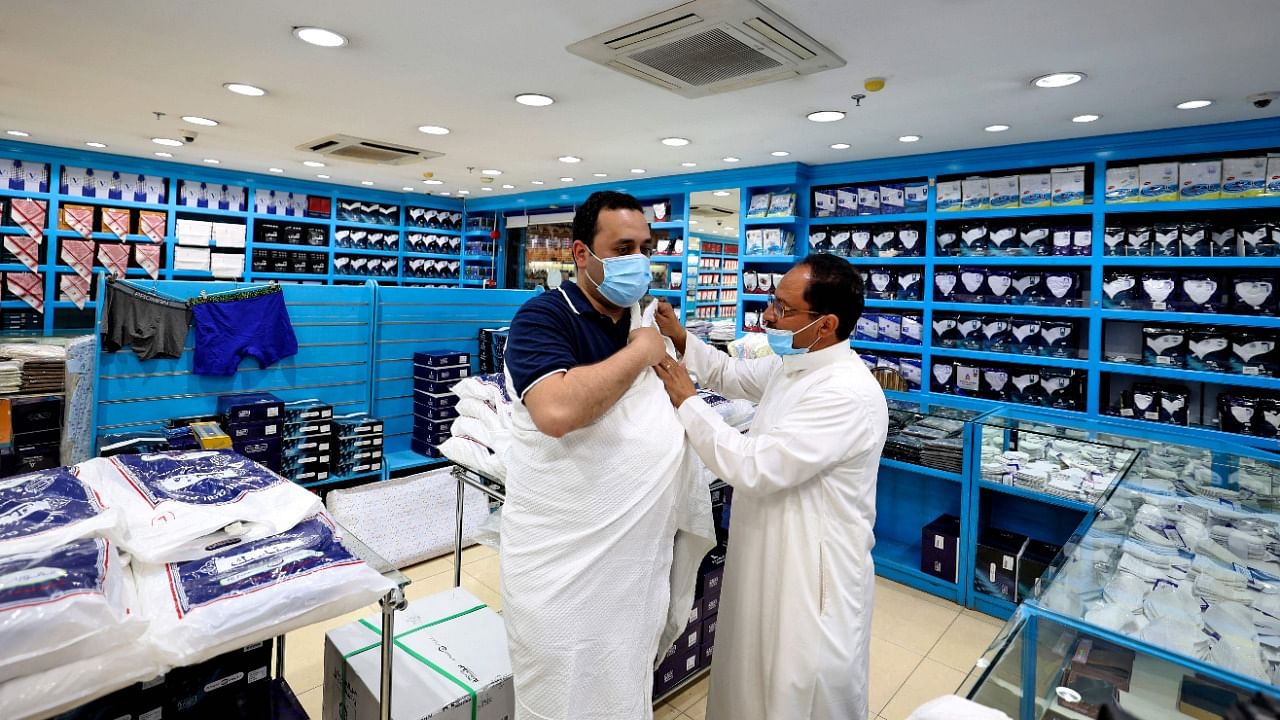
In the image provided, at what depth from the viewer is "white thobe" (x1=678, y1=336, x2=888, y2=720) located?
1.73 metres

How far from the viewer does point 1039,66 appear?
3.05 meters

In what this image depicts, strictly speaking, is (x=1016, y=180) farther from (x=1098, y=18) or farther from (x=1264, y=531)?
(x=1264, y=531)

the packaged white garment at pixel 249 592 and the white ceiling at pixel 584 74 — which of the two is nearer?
the packaged white garment at pixel 249 592

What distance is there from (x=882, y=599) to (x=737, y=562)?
91.1 inches

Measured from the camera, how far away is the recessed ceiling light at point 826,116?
3986 mm

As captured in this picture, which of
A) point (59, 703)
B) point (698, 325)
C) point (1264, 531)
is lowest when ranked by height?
point (59, 703)

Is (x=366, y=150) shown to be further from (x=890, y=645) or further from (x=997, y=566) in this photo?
(x=997, y=566)

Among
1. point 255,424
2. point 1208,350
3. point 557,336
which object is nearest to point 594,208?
point 557,336

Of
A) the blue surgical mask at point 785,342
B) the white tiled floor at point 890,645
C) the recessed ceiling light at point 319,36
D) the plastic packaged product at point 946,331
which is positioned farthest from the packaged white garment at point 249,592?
the plastic packaged product at point 946,331

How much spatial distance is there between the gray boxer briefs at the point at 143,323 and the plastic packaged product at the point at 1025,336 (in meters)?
5.56

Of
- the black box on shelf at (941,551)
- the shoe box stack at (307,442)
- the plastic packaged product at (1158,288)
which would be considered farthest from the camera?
the plastic packaged product at (1158,288)

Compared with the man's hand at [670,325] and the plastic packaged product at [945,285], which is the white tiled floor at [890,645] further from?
the plastic packaged product at [945,285]

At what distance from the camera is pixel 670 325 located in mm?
2100

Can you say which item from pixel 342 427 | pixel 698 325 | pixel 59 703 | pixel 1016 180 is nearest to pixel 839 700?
pixel 59 703
